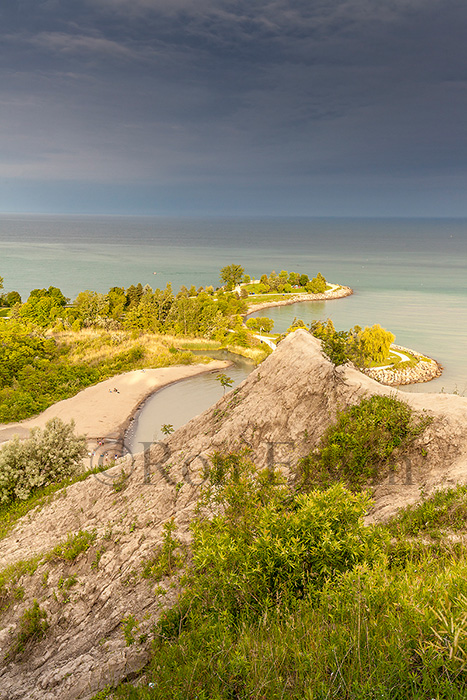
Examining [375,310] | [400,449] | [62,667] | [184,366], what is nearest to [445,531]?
[400,449]

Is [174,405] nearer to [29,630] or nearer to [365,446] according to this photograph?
[29,630]

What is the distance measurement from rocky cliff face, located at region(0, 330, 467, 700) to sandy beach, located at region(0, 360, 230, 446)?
64.4 ft

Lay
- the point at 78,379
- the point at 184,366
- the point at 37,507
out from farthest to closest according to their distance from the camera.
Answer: the point at 184,366 < the point at 78,379 < the point at 37,507

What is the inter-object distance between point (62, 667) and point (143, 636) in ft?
7.26

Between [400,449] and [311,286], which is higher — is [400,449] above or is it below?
below

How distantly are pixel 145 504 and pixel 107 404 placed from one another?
3047 cm

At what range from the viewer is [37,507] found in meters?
19.1

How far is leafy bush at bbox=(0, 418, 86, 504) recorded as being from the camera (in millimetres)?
20719

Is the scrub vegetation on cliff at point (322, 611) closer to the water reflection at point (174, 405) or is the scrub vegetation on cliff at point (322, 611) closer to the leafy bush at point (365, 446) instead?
the leafy bush at point (365, 446)

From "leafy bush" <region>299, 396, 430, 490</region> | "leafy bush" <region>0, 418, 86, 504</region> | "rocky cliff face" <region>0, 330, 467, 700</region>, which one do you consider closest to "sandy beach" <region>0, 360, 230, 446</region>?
"leafy bush" <region>0, 418, 86, 504</region>

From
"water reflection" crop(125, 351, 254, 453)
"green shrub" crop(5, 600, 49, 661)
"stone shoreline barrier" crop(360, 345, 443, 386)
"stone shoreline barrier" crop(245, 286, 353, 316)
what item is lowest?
"water reflection" crop(125, 351, 254, 453)

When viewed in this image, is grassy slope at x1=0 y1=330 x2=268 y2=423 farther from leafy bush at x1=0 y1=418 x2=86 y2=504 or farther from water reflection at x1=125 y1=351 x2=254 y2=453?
leafy bush at x1=0 y1=418 x2=86 y2=504

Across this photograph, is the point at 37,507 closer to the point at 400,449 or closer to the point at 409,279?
the point at 400,449

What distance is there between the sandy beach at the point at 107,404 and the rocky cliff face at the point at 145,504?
1962 cm
